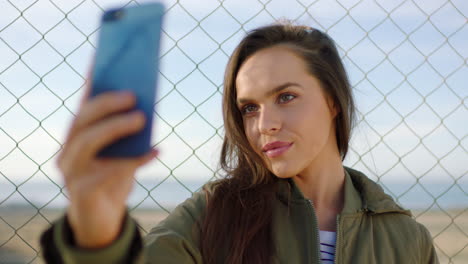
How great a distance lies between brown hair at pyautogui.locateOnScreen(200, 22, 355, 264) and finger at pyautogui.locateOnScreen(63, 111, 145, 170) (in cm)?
105

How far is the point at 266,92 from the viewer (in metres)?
2.06

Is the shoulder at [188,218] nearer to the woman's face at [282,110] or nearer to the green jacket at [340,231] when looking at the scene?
the green jacket at [340,231]

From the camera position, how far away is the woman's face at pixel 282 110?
2.02 metres

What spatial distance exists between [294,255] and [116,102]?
4.09ft

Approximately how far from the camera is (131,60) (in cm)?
96

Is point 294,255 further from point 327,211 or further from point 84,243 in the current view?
point 84,243

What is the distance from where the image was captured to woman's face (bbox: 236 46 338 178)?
6.64 ft

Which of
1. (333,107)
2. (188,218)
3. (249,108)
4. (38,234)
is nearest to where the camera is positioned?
(188,218)

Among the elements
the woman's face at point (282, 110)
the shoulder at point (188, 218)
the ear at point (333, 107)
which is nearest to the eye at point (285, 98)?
the woman's face at point (282, 110)

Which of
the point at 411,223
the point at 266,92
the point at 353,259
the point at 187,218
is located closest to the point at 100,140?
the point at 187,218

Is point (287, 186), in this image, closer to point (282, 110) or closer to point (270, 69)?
point (282, 110)

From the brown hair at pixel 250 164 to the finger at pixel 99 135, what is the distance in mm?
1054

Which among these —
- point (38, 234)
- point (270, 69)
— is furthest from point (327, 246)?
point (38, 234)

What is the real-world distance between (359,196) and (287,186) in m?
0.31
